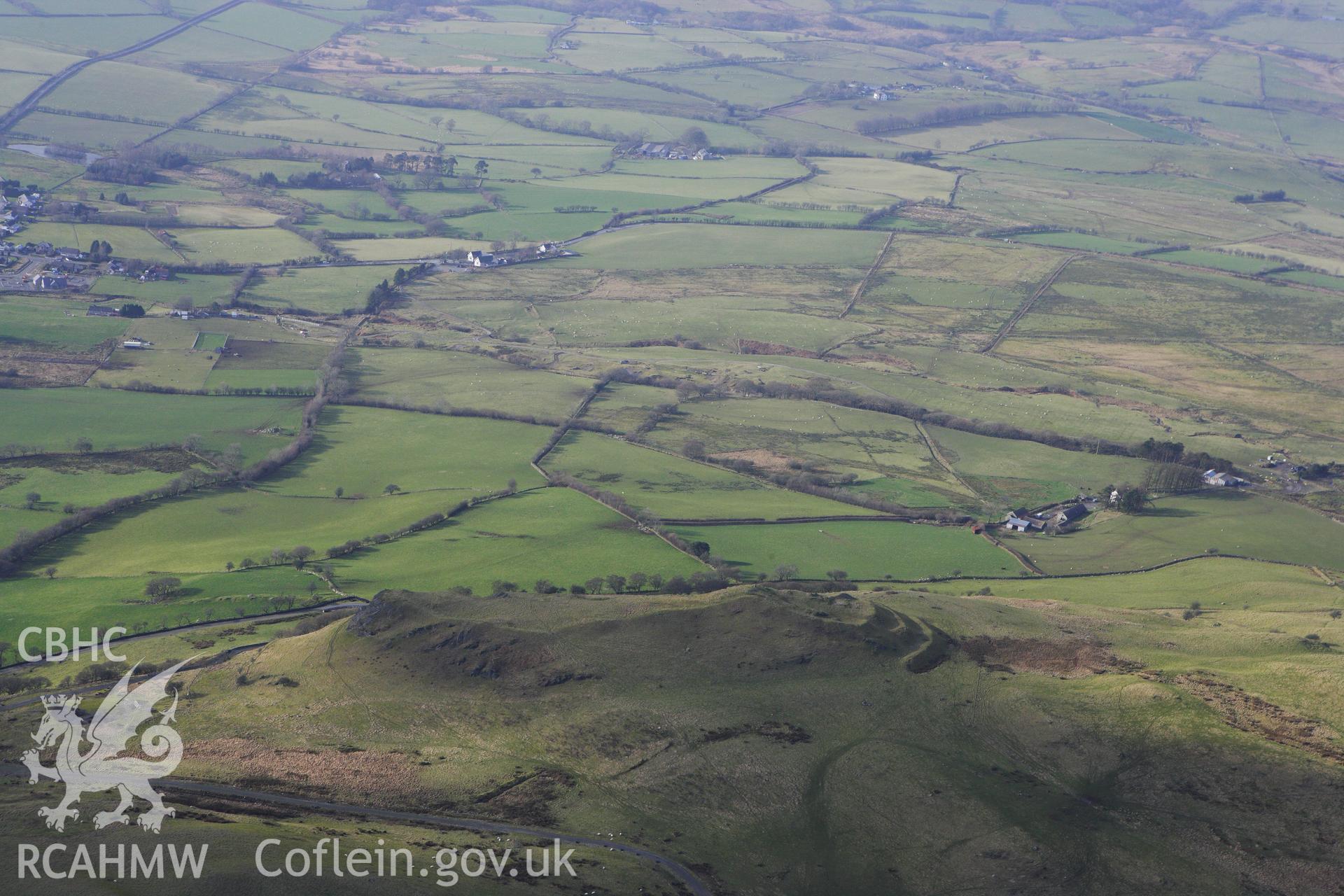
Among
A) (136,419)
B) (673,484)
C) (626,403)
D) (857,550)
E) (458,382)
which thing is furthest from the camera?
(458,382)

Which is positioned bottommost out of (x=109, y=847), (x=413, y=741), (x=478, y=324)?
(x=478, y=324)

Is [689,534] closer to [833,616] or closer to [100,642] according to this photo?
[833,616]

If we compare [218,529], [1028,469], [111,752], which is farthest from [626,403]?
[111,752]

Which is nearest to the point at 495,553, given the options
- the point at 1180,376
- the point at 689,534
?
the point at 689,534

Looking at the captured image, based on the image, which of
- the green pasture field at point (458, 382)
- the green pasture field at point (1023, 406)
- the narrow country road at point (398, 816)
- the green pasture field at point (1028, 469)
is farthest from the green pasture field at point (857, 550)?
the narrow country road at point (398, 816)

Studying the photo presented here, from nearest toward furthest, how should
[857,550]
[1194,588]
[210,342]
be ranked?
[1194,588] → [857,550] → [210,342]

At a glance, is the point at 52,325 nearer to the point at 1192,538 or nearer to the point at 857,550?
the point at 857,550

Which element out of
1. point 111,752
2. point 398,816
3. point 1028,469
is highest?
point 111,752
